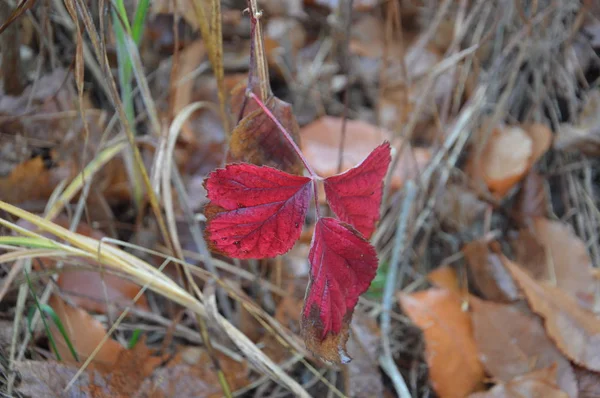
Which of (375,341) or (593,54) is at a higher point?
(593,54)

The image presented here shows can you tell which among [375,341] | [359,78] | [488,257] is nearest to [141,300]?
[375,341]

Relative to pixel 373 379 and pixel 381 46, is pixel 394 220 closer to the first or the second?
pixel 373 379

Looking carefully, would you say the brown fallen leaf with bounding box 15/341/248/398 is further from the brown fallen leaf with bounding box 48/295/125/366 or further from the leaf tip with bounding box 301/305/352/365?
the leaf tip with bounding box 301/305/352/365

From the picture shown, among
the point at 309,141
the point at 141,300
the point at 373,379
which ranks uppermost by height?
the point at 309,141

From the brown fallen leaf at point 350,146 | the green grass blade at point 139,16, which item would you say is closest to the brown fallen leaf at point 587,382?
the brown fallen leaf at point 350,146

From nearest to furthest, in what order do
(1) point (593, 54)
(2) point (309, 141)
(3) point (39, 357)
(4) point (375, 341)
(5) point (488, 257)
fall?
(3) point (39, 357) → (4) point (375, 341) → (5) point (488, 257) → (2) point (309, 141) → (1) point (593, 54)

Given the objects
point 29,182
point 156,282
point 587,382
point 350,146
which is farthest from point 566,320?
point 29,182

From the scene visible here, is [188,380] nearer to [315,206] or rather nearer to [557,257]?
[315,206]

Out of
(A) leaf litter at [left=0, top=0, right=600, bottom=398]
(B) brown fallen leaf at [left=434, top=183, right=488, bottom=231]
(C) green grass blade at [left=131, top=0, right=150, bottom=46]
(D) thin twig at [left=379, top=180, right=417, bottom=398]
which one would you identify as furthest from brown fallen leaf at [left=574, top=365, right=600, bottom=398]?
(C) green grass blade at [left=131, top=0, right=150, bottom=46]
